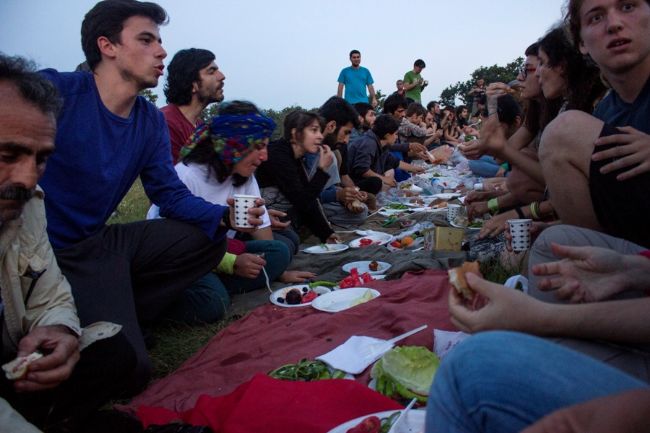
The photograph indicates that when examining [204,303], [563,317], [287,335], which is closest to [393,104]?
[204,303]

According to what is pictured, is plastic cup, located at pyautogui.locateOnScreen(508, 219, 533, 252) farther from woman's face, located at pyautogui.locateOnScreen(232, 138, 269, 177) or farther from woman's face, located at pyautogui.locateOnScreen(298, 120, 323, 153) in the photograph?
woman's face, located at pyautogui.locateOnScreen(298, 120, 323, 153)

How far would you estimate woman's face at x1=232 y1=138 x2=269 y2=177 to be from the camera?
157 inches

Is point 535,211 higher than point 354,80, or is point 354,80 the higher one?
point 354,80

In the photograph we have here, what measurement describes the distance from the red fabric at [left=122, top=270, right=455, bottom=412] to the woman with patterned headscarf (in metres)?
0.53

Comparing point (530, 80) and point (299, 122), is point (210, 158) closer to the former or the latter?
point (299, 122)

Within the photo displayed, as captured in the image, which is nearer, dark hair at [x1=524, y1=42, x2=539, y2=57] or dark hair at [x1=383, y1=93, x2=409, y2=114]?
dark hair at [x1=524, y1=42, x2=539, y2=57]

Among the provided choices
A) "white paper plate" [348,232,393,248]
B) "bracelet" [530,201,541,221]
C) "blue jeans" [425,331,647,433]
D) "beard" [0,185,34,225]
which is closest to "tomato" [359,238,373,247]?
"white paper plate" [348,232,393,248]

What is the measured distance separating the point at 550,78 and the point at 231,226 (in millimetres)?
2407

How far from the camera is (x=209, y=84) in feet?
16.5

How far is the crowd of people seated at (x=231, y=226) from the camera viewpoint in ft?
3.33

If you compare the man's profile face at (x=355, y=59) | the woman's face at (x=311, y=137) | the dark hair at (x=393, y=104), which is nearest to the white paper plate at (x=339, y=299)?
the woman's face at (x=311, y=137)

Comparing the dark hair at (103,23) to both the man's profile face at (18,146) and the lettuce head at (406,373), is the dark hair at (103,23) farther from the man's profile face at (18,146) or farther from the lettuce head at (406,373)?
the lettuce head at (406,373)

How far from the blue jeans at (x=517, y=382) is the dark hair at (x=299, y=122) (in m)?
4.25

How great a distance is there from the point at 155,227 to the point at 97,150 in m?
0.60
